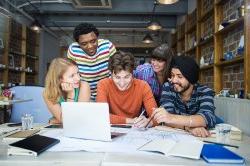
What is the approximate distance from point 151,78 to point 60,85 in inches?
31.7

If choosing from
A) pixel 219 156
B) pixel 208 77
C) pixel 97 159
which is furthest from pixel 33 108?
pixel 208 77

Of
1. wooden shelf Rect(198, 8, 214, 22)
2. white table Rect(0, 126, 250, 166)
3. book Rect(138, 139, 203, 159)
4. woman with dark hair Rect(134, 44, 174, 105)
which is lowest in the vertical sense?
white table Rect(0, 126, 250, 166)

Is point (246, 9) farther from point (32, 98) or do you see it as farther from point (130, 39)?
point (130, 39)

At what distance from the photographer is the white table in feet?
3.43

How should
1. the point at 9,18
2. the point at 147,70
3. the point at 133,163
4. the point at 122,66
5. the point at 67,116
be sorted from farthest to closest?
the point at 9,18 → the point at 147,70 → the point at 122,66 → the point at 67,116 → the point at 133,163

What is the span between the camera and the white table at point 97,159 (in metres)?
1.05

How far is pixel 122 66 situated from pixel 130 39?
9.69 m

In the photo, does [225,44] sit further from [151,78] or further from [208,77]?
[151,78]

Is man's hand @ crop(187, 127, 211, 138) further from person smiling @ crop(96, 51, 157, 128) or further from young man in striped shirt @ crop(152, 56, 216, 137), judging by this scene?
person smiling @ crop(96, 51, 157, 128)

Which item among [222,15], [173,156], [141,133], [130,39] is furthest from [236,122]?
[130,39]

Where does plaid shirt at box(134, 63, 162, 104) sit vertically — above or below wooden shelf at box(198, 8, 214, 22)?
below

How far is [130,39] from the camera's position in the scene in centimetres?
1155

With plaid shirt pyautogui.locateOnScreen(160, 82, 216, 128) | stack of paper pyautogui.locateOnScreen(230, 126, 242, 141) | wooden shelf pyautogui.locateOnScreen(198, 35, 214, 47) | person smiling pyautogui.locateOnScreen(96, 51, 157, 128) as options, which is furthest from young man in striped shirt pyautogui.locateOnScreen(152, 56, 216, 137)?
wooden shelf pyautogui.locateOnScreen(198, 35, 214, 47)

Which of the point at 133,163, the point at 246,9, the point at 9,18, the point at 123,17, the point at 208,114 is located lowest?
the point at 133,163
